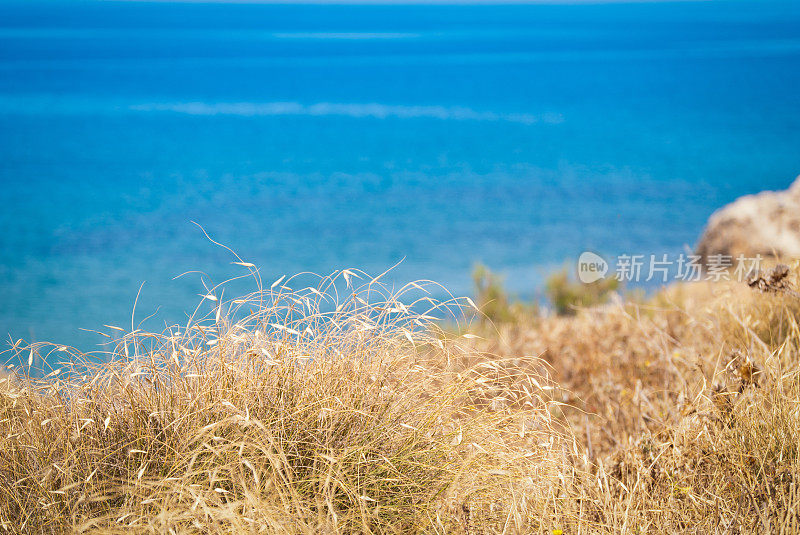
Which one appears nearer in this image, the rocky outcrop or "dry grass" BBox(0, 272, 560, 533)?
"dry grass" BBox(0, 272, 560, 533)

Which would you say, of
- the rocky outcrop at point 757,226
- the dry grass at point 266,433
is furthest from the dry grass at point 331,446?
the rocky outcrop at point 757,226

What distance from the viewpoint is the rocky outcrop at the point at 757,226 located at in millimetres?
6488

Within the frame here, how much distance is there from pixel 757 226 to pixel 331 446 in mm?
5759

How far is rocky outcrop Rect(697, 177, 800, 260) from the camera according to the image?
6.49m

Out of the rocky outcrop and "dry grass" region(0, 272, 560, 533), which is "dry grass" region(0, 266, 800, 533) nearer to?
"dry grass" region(0, 272, 560, 533)

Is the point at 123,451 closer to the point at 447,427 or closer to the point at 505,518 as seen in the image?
the point at 447,427

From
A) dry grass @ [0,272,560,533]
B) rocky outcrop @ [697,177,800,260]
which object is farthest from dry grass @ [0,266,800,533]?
rocky outcrop @ [697,177,800,260]

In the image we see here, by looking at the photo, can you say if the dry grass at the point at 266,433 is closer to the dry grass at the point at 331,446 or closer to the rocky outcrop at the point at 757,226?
the dry grass at the point at 331,446

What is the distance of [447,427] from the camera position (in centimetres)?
240

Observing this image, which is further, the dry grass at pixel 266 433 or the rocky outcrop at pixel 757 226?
the rocky outcrop at pixel 757 226

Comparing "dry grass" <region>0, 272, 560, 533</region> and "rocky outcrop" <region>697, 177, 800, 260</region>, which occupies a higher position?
"rocky outcrop" <region>697, 177, 800, 260</region>

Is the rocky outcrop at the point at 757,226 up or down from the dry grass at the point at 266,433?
up

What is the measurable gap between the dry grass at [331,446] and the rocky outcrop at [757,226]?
426cm

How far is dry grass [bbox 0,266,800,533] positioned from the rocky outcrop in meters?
4.26
